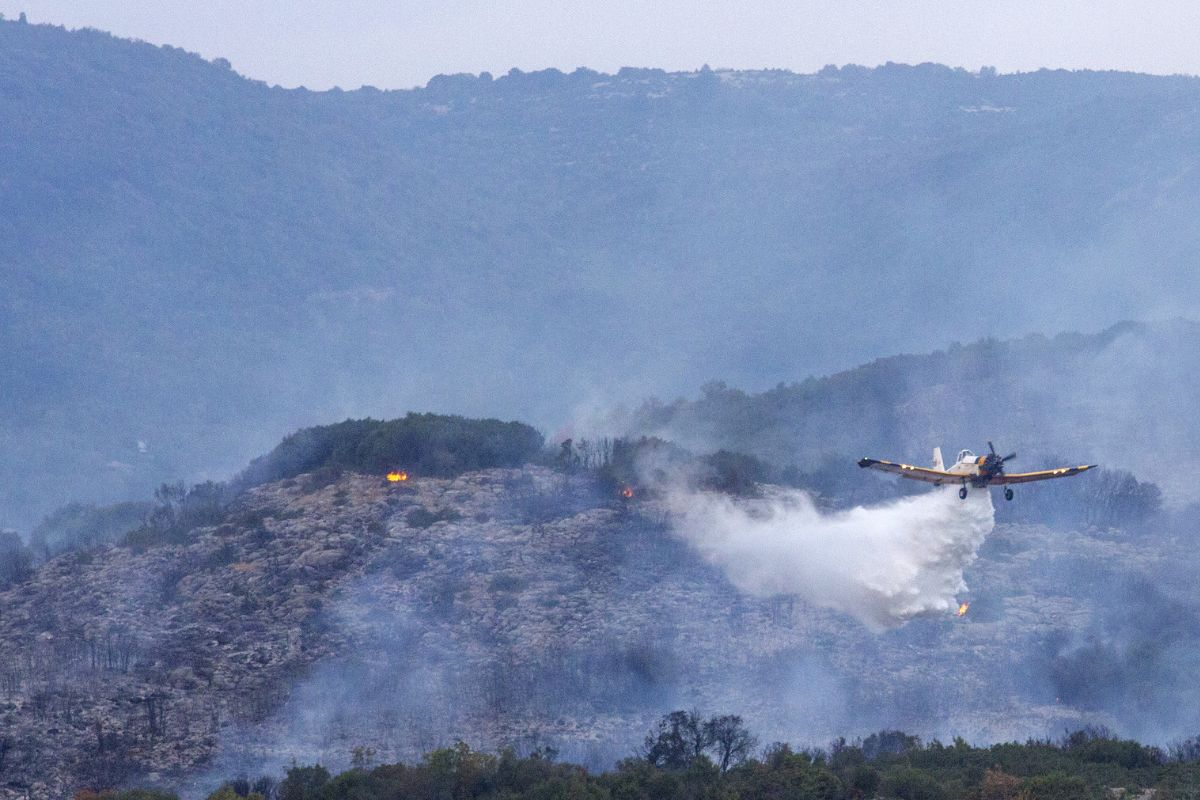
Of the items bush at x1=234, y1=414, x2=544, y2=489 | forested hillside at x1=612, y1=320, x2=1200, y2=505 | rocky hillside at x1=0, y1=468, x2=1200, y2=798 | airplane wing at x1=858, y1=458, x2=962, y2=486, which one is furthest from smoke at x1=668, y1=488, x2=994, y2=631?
forested hillside at x1=612, y1=320, x2=1200, y2=505

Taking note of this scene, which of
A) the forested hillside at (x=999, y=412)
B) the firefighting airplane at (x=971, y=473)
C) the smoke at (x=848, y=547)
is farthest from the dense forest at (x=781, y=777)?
the forested hillside at (x=999, y=412)

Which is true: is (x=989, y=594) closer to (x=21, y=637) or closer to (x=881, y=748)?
(x=881, y=748)

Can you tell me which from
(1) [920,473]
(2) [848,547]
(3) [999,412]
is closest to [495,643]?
(2) [848,547]

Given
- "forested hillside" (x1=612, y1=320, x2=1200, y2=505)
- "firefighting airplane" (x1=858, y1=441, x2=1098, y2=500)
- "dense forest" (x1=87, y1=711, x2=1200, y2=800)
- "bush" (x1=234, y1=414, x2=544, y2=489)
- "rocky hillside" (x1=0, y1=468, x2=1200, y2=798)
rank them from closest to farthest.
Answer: "dense forest" (x1=87, y1=711, x2=1200, y2=800)
"firefighting airplane" (x1=858, y1=441, x2=1098, y2=500)
"rocky hillside" (x1=0, y1=468, x2=1200, y2=798)
"bush" (x1=234, y1=414, x2=544, y2=489)
"forested hillside" (x1=612, y1=320, x2=1200, y2=505)

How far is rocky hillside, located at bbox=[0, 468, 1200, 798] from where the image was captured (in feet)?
300

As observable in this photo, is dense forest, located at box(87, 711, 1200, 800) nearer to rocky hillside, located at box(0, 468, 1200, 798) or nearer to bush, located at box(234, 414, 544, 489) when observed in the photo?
rocky hillside, located at box(0, 468, 1200, 798)

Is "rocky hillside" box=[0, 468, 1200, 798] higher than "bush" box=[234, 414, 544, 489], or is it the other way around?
"bush" box=[234, 414, 544, 489]

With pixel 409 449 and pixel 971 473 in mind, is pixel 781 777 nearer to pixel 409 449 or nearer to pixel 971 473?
pixel 971 473

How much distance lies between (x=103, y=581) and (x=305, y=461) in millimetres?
22185

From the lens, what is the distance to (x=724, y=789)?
7281 centimetres

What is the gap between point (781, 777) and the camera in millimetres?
73938

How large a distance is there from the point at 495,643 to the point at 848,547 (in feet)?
64.7

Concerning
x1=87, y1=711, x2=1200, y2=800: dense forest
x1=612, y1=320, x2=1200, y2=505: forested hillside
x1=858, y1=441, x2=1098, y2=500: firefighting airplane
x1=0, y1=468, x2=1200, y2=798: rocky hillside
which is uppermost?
x1=612, y1=320, x2=1200, y2=505: forested hillside

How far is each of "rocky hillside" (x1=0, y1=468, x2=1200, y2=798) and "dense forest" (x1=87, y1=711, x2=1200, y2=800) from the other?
7.01 meters
